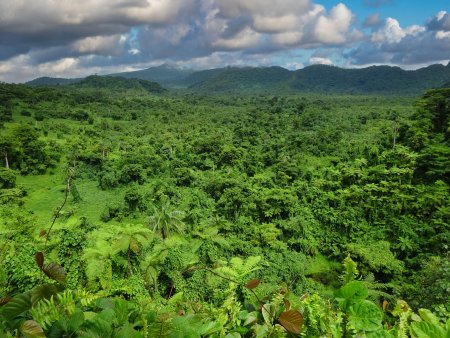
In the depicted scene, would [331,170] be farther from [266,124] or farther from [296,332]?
[296,332]

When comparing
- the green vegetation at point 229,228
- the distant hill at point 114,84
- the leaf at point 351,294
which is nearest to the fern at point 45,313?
the green vegetation at point 229,228

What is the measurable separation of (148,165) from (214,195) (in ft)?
40.3

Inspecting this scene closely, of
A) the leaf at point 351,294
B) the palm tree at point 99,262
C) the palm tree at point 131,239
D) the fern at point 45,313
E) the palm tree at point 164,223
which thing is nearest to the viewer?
the fern at point 45,313

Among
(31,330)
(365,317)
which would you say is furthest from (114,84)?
(365,317)

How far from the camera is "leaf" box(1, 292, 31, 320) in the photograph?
6.90 ft

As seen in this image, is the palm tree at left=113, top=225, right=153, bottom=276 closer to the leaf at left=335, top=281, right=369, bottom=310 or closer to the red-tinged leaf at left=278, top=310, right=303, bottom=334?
the red-tinged leaf at left=278, top=310, right=303, bottom=334

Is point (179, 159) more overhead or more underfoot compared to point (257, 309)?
more underfoot

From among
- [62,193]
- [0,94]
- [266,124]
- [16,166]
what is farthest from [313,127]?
[0,94]

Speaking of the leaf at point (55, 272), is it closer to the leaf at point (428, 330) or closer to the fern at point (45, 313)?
the fern at point (45, 313)

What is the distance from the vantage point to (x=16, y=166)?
47.6m

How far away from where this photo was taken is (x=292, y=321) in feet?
7.38

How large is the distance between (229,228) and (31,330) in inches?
1080

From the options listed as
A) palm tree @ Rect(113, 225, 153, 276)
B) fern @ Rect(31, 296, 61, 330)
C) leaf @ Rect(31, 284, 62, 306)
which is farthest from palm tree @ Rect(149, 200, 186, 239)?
fern @ Rect(31, 296, 61, 330)

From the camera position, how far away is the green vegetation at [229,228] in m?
2.32
